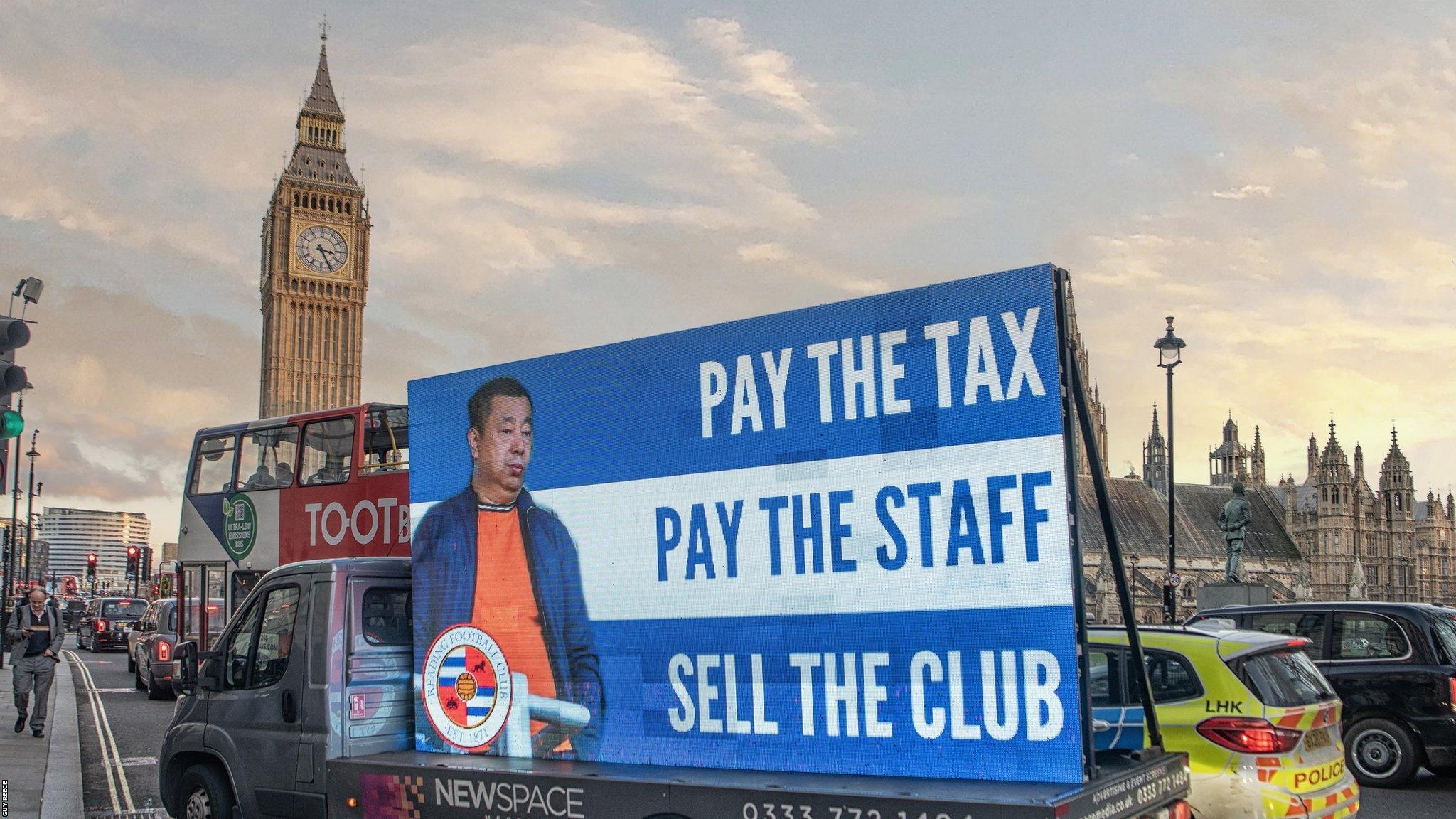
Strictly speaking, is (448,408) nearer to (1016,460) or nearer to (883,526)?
(883,526)

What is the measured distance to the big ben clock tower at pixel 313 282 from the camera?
4124 inches

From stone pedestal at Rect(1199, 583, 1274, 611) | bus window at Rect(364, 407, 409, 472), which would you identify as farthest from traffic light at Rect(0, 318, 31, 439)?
stone pedestal at Rect(1199, 583, 1274, 611)

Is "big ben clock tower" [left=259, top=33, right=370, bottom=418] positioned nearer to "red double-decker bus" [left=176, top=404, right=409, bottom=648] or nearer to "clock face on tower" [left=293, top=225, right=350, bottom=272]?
"clock face on tower" [left=293, top=225, right=350, bottom=272]

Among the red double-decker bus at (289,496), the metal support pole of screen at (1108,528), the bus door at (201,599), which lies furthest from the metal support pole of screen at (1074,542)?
the bus door at (201,599)

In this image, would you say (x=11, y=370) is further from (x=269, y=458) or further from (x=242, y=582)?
(x=242, y=582)

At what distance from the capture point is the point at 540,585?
21.4 feet

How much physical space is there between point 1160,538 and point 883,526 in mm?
93726

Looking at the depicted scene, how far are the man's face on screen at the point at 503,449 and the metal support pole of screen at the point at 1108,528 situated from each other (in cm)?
305

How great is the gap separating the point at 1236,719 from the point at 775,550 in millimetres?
3200

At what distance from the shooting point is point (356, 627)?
289 inches

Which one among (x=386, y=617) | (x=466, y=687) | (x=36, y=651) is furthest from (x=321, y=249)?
(x=466, y=687)

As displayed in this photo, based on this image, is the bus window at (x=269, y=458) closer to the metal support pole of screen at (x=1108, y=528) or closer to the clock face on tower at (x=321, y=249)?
the metal support pole of screen at (x=1108, y=528)

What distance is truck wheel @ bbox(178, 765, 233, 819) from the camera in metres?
7.77

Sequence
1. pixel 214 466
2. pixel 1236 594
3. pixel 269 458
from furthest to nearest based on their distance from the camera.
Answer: pixel 1236 594 → pixel 214 466 → pixel 269 458
